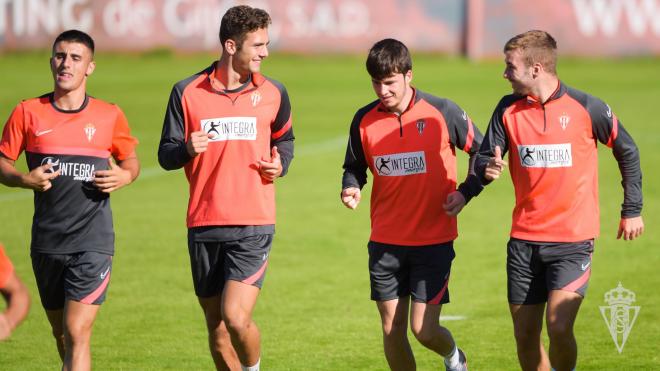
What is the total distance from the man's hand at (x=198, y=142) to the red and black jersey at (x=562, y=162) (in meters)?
1.77

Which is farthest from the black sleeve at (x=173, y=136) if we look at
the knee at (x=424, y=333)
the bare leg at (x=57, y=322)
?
the knee at (x=424, y=333)

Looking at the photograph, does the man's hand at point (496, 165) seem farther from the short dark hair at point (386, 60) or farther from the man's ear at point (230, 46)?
Answer: the man's ear at point (230, 46)

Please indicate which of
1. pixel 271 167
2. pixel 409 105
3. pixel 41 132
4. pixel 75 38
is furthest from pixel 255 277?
pixel 75 38

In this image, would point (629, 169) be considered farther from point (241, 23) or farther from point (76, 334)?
point (76, 334)

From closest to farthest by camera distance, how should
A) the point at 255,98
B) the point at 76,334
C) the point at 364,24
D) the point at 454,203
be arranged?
the point at 76,334, the point at 454,203, the point at 255,98, the point at 364,24

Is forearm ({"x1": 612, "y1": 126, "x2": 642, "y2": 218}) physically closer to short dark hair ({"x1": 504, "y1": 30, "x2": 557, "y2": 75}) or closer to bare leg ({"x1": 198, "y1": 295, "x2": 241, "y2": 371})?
short dark hair ({"x1": 504, "y1": 30, "x2": 557, "y2": 75})

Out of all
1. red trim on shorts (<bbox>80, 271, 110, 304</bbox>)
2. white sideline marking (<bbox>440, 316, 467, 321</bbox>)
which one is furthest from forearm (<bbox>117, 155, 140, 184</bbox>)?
white sideline marking (<bbox>440, 316, 467, 321</bbox>)

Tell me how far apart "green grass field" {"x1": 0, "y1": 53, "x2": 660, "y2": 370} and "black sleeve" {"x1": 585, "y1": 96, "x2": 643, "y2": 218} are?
189 cm

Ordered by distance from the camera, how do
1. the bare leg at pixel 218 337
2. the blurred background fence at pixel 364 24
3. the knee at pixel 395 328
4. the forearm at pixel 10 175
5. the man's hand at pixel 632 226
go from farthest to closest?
the blurred background fence at pixel 364 24
the bare leg at pixel 218 337
the knee at pixel 395 328
the man's hand at pixel 632 226
the forearm at pixel 10 175

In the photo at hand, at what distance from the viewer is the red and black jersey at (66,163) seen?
23.6ft

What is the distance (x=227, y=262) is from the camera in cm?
A: 755

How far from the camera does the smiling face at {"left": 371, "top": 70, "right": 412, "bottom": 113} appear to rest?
729cm

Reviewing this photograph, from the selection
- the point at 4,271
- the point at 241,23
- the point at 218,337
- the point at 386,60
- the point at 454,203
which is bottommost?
the point at 218,337

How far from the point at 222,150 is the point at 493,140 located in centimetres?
178
